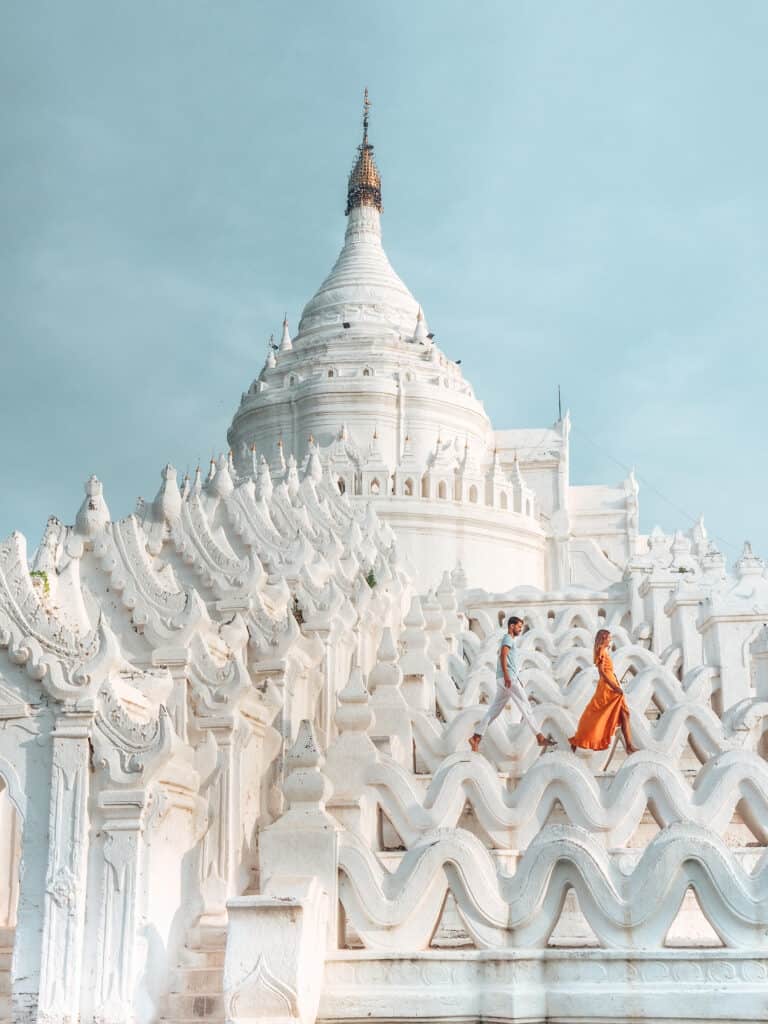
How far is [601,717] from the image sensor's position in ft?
41.0

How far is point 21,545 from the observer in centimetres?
1041

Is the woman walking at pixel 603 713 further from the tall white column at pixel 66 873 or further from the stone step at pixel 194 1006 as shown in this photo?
the tall white column at pixel 66 873

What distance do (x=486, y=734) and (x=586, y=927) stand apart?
318 cm

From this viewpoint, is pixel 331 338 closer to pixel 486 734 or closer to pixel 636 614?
pixel 636 614

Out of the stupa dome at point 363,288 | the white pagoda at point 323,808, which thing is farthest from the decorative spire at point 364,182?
the white pagoda at point 323,808

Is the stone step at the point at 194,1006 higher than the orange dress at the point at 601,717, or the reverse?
the orange dress at the point at 601,717

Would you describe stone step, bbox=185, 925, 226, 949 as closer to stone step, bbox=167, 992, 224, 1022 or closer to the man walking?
stone step, bbox=167, 992, 224, 1022

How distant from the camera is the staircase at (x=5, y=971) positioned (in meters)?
8.95

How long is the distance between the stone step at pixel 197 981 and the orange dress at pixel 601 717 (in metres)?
4.49

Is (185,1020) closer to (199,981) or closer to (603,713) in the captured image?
(199,981)

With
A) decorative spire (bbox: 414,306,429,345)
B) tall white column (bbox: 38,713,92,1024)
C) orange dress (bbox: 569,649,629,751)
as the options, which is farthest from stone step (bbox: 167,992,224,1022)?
decorative spire (bbox: 414,306,429,345)

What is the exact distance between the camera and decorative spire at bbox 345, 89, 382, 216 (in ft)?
181

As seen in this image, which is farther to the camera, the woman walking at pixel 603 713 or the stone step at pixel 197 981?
the woman walking at pixel 603 713

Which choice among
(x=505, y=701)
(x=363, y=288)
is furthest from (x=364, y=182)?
(x=505, y=701)
